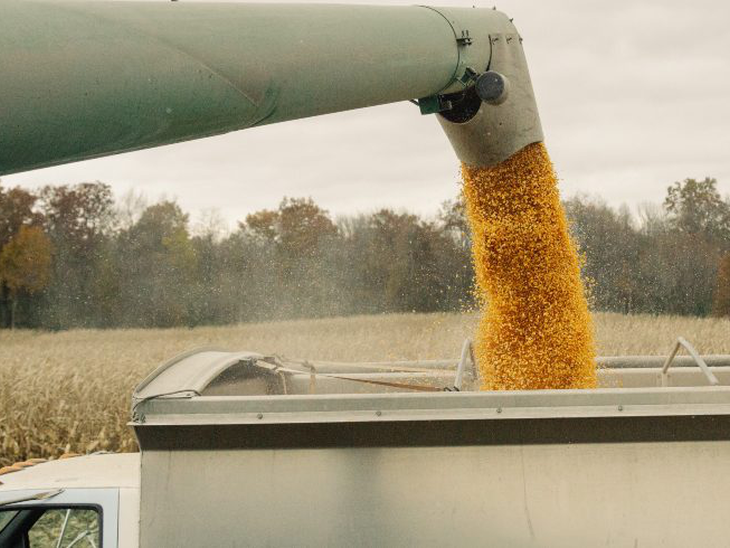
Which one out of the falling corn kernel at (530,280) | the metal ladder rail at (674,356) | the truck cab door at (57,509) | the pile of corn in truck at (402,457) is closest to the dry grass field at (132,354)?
the falling corn kernel at (530,280)

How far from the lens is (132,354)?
13.2 meters

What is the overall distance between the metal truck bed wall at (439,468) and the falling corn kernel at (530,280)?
168 cm

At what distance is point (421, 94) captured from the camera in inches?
116

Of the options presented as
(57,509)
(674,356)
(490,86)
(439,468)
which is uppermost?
(490,86)

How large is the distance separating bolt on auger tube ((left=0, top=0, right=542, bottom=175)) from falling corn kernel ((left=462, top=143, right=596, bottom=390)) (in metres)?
1.44

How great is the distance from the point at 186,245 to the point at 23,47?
2406 cm

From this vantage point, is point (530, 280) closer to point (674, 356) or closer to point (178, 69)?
point (674, 356)

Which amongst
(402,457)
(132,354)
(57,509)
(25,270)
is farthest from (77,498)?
(25,270)

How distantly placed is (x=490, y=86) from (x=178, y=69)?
77.3 inches

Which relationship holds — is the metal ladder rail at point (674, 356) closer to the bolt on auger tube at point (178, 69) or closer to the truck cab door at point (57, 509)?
the bolt on auger tube at point (178, 69)

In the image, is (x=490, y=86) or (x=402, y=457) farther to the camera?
(x=490, y=86)

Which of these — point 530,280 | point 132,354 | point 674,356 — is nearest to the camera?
point 674,356

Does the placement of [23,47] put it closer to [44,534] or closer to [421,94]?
[421,94]

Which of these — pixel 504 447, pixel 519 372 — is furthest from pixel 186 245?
pixel 504 447
